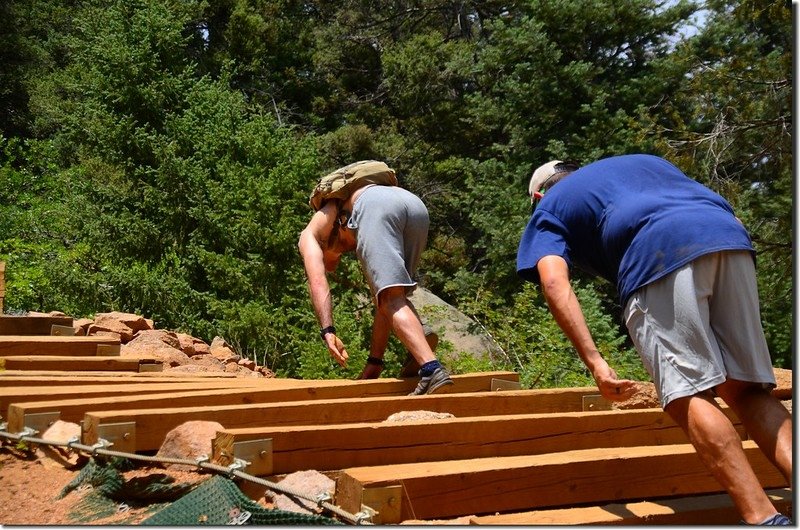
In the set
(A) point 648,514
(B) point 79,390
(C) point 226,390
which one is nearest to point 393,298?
(C) point 226,390

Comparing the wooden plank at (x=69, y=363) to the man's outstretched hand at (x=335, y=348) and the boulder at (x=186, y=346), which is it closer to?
the man's outstretched hand at (x=335, y=348)

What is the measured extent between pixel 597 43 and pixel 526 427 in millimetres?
17019

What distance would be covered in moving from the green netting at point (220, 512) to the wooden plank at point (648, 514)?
422 millimetres

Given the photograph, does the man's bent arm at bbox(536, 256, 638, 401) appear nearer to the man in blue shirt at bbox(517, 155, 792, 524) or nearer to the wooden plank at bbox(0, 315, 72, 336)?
the man in blue shirt at bbox(517, 155, 792, 524)

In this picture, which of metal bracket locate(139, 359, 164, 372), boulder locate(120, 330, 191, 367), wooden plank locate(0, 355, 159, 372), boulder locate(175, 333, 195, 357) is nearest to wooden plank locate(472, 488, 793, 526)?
wooden plank locate(0, 355, 159, 372)

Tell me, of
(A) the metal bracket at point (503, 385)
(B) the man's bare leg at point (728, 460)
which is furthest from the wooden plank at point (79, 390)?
(B) the man's bare leg at point (728, 460)

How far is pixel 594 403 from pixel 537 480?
135cm

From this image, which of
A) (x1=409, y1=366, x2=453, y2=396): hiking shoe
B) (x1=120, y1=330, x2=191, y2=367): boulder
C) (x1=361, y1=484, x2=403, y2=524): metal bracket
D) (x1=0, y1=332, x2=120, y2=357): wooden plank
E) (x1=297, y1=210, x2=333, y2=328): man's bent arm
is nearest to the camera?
(x1=361, y1=484, x2=403, y2=524): metal bracket

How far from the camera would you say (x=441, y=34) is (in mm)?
23766

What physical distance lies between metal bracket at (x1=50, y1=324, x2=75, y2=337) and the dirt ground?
2732 mm

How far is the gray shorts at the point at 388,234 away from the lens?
195 inches

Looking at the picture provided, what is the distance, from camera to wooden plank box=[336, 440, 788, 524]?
317 centimetres

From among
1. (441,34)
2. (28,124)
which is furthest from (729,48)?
(28,124)

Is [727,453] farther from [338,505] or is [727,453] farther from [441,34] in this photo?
[441,34]
